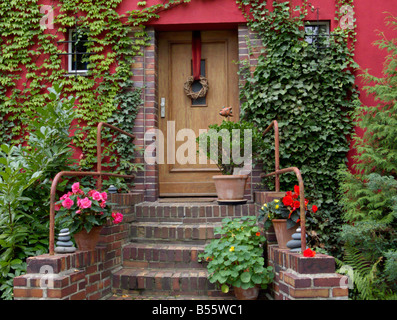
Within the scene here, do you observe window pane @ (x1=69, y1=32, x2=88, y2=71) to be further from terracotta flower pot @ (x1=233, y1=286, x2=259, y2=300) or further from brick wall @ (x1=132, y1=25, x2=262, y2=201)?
terracotta flower pot @ (x1=233, y1=286, x2=259, y2=300)

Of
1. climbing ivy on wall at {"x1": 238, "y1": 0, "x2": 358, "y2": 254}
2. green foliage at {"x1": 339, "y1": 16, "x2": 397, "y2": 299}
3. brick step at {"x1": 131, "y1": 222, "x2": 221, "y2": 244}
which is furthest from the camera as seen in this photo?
climbing ivy on wall at {"x1": 238, "y1": 0, "x2": 358, "y2": 254}

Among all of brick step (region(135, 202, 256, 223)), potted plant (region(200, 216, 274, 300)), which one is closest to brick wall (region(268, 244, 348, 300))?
potted plant (region(200, 216, 274, 300))

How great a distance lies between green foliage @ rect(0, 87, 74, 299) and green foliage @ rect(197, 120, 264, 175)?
1.55 meters

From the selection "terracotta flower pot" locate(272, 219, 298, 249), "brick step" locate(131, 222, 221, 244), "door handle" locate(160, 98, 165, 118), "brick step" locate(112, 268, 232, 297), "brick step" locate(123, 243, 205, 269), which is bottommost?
"brick step" locate(112, 268, 232, 297)

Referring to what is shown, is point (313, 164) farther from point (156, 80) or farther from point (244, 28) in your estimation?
point (156, 80)

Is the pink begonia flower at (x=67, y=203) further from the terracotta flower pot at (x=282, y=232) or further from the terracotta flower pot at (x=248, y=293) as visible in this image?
the terracotta flower pot at (x=282, y=232)

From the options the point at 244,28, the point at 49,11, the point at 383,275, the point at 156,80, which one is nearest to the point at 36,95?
the point at 49,11

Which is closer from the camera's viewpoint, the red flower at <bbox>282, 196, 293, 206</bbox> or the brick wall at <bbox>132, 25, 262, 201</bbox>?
the red flower at <bbox>282, 196, 293, 206</bbox>

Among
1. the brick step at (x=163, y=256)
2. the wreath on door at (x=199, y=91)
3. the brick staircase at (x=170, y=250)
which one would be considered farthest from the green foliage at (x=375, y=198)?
the wreath on door at (x=199, y=91)

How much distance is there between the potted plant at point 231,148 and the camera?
4.05 meters

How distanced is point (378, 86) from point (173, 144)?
2529 millimetres

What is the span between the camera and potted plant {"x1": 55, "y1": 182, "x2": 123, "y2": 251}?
3.12m

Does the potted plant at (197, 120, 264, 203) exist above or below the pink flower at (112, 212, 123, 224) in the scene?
above

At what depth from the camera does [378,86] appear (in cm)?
413
